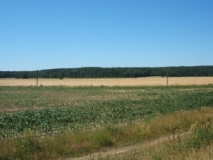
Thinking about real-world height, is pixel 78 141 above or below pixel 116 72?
below

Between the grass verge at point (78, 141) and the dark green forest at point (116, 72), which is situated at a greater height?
the dark green forest at point (116, 72)

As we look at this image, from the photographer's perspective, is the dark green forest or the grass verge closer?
the grass verge

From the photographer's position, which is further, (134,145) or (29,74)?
(29,74)

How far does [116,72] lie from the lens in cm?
15625

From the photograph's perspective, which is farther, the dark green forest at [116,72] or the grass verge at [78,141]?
the dark green forest at [116,72]

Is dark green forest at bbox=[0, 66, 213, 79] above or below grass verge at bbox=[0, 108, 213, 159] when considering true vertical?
above

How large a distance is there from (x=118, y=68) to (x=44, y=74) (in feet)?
125

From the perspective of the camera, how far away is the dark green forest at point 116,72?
150m

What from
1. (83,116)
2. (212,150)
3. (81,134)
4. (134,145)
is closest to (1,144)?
(81,134)

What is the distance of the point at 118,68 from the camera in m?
162

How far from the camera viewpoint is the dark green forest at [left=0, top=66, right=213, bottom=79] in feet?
493

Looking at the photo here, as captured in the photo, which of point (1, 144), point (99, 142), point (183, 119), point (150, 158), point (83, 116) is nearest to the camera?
point (150, 158)

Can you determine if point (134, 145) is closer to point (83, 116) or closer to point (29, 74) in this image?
point (83, 116)

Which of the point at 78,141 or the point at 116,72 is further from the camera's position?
the point at 116,72
